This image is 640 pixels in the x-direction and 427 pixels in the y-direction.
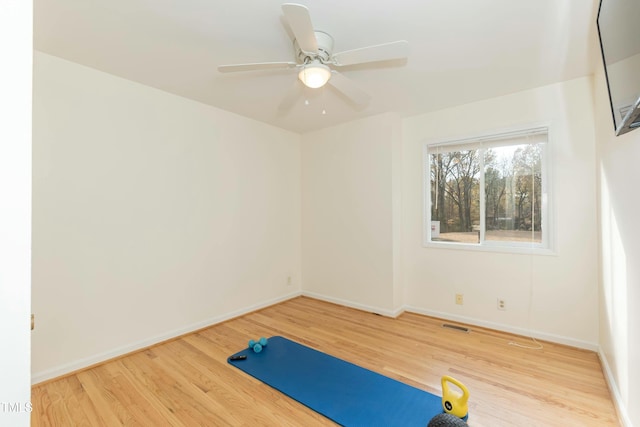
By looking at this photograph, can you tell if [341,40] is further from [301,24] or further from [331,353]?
[331,353]

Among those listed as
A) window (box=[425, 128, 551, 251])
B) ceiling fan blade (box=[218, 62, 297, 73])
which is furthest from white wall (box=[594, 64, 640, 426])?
ceiling fan blade (box=[218, 62, 297, 73])

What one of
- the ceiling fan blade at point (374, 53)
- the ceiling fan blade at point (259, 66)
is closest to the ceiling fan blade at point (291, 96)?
the ceiling fan blade at point (259, 66)

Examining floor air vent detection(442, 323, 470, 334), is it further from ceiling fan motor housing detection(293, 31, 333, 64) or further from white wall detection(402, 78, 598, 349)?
ceiling fan motor housing detection(293, 31, 333, 64)

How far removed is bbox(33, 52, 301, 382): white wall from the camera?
7.31 feet

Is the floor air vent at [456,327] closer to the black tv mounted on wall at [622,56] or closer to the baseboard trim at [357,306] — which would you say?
the baseboard trim at [357,306]

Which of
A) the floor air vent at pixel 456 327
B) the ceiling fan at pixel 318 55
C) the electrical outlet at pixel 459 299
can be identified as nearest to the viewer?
the ceiling fan at pixel 318 55

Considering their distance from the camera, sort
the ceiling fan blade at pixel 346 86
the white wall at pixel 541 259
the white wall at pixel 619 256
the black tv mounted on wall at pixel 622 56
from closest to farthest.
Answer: the black tv mounted on wall at pixel 622 56
the white wall at pixel 619 256
the ceiling fan blade at pixel 346 86
the white wall at pixel 541 259

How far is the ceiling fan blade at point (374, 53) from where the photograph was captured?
1.69 meters

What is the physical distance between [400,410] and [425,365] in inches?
24.8

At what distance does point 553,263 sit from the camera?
2736mm

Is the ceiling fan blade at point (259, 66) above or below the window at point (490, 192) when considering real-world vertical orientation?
above

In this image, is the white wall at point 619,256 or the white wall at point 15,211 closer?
the white wall at point 15,211

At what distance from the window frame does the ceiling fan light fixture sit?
1982 millimetres

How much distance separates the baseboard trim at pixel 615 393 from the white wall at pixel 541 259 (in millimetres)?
400
